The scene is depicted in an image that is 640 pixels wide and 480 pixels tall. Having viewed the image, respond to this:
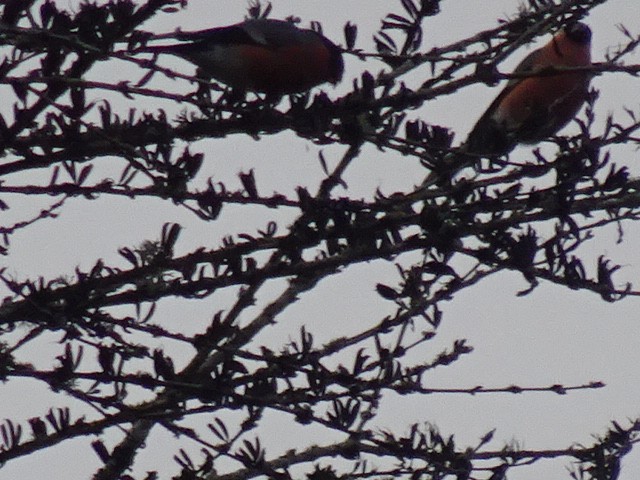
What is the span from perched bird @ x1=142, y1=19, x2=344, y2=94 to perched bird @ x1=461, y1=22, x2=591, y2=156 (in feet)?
2.34

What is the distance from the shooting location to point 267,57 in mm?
4285

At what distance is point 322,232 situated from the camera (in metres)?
2.37

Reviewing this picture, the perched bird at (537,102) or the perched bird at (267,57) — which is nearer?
the perched bird at (537,102)

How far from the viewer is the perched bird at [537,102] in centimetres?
230

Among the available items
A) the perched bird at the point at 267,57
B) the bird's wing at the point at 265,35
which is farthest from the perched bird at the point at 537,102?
the bird's wing at the point at 265,35

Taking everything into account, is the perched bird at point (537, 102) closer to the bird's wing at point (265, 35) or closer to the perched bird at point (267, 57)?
the perched bird at point (267, 57)

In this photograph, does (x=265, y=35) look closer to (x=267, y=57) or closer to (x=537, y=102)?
(x=267, y=57)

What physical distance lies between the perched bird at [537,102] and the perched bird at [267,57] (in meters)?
0.71

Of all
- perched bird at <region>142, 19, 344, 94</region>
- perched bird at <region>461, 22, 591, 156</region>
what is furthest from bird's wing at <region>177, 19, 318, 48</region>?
perched bird at <region>461, 22, 591, 156</region>

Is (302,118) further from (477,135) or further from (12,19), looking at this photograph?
(12,19)

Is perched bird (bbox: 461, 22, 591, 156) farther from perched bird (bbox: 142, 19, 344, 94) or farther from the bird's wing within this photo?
the bird's wing

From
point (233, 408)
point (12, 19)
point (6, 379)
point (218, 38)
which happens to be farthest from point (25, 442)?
point (218, 38)

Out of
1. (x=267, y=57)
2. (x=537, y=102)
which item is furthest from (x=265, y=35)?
(x=537, y=102)

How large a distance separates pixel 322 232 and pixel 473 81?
45 cm
